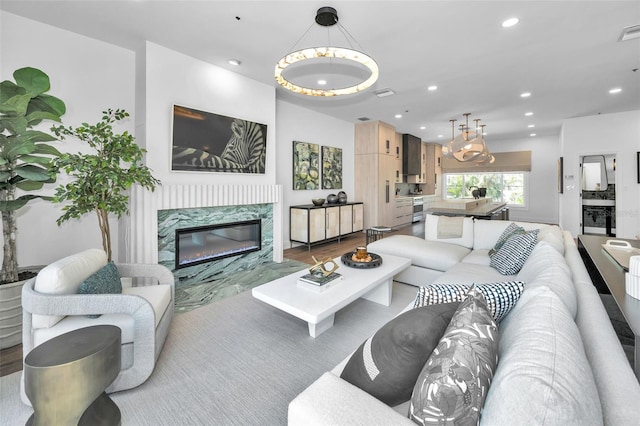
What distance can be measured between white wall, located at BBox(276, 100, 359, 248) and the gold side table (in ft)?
14.3

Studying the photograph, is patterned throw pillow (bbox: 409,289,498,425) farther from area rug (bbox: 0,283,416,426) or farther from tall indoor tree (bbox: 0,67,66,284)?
tall indoor tree (bbox: 0,67,66,284)

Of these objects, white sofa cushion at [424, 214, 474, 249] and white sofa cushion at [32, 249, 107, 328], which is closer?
white sofa cushion at [32, 249, 107, 328]

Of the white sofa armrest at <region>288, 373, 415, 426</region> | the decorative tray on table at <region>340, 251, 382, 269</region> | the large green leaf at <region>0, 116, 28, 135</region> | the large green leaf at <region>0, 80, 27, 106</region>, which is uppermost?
the large green leaf at <region>0, 80, 27, 106</region>

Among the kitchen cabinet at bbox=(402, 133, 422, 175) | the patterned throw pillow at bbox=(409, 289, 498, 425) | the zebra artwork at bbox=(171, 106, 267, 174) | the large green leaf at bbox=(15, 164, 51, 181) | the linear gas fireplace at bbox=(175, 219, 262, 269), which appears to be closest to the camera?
the patterned throw pillow at bbox=(409, 289, 498, 425)

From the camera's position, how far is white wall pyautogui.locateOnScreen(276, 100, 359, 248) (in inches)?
222

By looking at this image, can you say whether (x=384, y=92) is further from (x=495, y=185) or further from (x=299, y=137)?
(x=495, y=185)

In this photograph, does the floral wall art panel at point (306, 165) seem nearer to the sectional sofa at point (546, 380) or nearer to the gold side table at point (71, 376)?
the gold side table at point (71, 376)

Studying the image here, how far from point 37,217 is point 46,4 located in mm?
2056

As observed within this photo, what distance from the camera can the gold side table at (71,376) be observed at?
1280mm

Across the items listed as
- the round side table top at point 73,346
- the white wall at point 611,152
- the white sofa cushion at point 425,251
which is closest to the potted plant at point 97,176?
the round side table top at point 73,346

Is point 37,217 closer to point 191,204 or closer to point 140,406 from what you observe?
point 191,204

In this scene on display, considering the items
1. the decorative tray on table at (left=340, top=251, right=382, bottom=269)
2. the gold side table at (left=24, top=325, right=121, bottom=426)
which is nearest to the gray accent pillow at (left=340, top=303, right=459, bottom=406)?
the gold side table at (left=24, top=325, right=121, bottom=426)

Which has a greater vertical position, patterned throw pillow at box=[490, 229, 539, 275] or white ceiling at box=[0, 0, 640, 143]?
white ceiling at box=[0, 0, 640, 143]

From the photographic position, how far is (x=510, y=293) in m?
1.29
